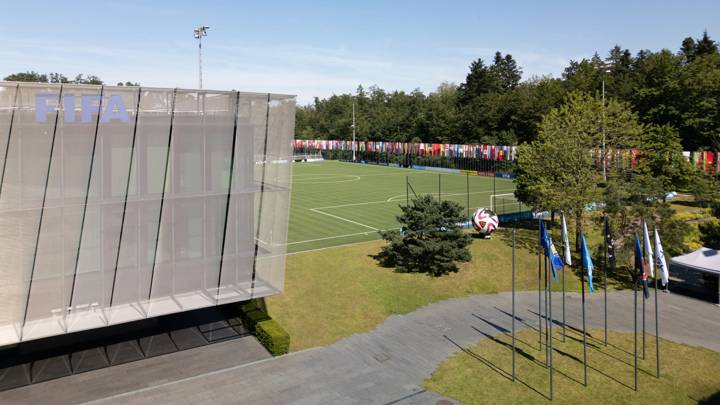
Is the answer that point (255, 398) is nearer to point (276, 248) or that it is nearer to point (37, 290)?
point (276, 248)

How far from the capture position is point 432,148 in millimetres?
101500

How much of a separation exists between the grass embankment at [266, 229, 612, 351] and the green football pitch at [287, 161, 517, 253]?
5268 millimetres

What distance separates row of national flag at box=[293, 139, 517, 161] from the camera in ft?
276

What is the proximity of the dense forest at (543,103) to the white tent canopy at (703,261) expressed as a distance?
901 inches

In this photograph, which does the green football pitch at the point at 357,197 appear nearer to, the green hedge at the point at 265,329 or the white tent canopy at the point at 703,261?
the green hedge at the point at 265,329

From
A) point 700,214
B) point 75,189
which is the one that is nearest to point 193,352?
point 75,189

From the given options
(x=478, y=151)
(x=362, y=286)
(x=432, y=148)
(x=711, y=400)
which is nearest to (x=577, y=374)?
(x=711, y=400)

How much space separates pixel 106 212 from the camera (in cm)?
2005

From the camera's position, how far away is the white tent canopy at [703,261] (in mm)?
29266

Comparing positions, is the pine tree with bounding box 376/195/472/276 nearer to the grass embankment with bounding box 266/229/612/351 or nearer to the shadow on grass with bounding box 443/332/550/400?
the grass embankment with bounding box 266/229/612/351

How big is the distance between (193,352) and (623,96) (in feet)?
301

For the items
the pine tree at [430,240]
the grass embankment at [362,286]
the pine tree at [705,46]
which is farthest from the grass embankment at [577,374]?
the pine tree at [705,46]

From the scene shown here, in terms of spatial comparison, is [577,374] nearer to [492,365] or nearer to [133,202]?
[492,365]

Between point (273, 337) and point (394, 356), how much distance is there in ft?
18.1
